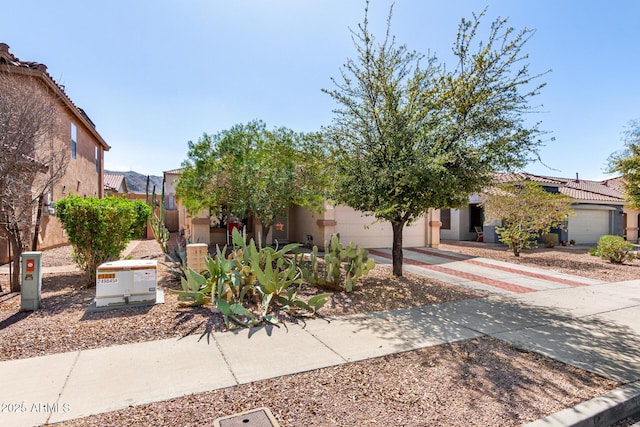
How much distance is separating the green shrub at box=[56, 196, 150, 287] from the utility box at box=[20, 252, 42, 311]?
1464 mm

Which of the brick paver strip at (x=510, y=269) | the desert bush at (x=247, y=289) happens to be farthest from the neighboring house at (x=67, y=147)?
the brick paver strip at (x=510, y=269)

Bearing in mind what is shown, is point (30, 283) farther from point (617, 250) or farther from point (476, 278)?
point (617, 250)

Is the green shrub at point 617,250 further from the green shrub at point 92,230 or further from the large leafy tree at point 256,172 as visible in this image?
the green shrub at point 92,230

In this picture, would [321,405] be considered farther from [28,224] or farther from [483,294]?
[28,224]

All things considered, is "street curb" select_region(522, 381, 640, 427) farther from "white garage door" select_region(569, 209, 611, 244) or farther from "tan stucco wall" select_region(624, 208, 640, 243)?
"tan stucco wall" select_region(624, 208, 640, 243)

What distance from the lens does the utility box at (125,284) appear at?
18.6 ft

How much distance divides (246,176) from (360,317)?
515 centimetres

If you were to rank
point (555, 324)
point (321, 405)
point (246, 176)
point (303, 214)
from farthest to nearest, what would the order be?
point (303, 214) → point (246, 176) → point (555, 324) → point (321, 405)

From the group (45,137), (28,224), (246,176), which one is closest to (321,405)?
(246,176)

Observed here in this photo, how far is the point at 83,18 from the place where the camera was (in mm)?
7934

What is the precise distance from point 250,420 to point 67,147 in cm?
1012

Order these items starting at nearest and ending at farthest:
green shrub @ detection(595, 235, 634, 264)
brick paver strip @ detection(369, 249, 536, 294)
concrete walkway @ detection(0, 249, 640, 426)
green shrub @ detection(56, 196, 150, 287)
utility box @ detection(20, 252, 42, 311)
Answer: concrete walkway @ detection(0, 249, 640, 426), utility box @ detection(20, 252, 42, 311), green shrub @ detection(56, 196, 150, 287), brick paver strip @ detection(369, 249, 536, 294), green shrub @ detection(595, 235, 634, 264)

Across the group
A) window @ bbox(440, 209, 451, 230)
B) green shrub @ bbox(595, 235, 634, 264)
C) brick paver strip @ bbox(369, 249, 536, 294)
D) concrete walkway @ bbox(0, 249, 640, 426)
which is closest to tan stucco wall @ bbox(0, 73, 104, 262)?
concrete walkway @ bbox(0, 249, 640, 426)

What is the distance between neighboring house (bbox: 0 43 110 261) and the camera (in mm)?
10766
